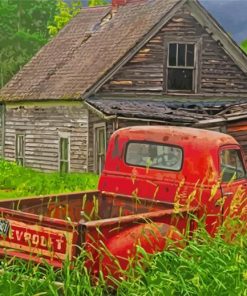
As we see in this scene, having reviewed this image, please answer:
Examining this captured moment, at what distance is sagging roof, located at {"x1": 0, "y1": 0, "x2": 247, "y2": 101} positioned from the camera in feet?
78.2

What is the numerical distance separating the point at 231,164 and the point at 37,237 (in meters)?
3.19

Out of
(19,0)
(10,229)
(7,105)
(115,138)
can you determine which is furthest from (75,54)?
(19,0)

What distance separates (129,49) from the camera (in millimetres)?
23578

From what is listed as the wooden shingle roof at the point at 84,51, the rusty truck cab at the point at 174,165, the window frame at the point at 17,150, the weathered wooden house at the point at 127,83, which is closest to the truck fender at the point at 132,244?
the rusty truck cab at the point at 174,165

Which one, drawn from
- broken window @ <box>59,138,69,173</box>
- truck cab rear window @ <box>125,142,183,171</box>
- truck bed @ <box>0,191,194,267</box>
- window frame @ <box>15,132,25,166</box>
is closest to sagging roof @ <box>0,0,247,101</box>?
window frame @ <box>15,132,25,166</box>

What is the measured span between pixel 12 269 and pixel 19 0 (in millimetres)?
70028

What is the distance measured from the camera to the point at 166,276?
21.6 feet

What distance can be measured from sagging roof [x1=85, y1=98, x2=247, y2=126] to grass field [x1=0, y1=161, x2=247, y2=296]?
13276mm

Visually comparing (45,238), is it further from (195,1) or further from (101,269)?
(195,1)

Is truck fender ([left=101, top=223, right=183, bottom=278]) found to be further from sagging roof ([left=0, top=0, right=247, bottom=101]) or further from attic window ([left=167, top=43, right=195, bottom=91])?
attic window ([left=167, top=43, right=195, bottom=91])

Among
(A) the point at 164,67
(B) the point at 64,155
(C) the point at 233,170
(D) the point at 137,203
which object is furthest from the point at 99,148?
(D) the point at 137,203

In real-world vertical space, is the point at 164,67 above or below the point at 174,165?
above

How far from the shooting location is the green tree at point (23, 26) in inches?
2482

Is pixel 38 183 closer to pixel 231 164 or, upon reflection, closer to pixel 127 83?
pixel 127 83
